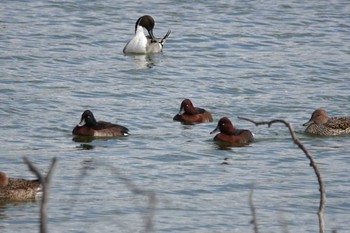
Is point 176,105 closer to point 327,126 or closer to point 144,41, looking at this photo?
point 327,126

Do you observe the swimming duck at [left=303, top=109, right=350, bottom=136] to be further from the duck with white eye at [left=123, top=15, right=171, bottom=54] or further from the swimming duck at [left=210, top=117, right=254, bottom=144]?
the duck with white eye at [left=123, top=15, right=171, bottom=54]

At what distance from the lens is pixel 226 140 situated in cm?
1333

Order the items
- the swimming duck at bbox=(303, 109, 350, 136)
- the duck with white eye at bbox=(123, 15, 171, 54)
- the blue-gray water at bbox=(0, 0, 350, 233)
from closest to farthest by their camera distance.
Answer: the blue-gray water at bbox=(0, 0, 350, 233) → the swimming duck at bbox=(303, 109, 350, 136) → the duck with white eye at bbox=(123, 15, 171, 54)

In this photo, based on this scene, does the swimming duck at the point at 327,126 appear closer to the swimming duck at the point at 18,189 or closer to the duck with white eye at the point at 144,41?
the swimming duck at the point at 18,189

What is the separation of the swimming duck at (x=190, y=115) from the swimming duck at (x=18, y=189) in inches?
167

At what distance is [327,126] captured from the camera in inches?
539

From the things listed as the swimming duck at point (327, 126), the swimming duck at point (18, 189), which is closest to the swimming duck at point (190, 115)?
the swimming duck at point (327, 126)

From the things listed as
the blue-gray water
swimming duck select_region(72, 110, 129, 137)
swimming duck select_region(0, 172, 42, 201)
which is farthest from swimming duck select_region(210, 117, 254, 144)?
swimming duck select_region(0, 172, 42, 201)

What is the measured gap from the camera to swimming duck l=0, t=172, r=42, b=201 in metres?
10.2

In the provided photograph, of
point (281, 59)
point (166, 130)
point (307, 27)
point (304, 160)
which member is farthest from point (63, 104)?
point (307, 27)

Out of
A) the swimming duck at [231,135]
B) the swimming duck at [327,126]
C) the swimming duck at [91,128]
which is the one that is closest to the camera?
the swimming duck at [231,135]

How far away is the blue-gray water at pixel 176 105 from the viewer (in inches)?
394

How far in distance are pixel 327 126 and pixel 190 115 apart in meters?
1.82

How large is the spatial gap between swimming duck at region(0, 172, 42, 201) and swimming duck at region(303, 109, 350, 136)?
14.9 feet
